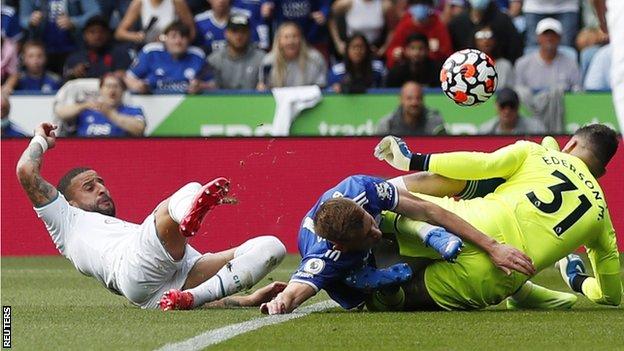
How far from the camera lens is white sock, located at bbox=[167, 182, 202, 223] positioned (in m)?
8.03

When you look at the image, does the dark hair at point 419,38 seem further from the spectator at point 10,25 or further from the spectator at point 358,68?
the spectator at point 10,25

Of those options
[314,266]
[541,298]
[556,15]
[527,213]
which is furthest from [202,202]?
[556,15]

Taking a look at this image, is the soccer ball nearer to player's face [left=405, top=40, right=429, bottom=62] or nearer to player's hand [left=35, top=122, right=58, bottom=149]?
player's hand [left=35, top=122, right=58, bottom=149]

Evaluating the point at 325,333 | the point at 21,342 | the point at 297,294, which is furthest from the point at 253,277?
the point at 21,342

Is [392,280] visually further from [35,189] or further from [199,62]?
[199,62]

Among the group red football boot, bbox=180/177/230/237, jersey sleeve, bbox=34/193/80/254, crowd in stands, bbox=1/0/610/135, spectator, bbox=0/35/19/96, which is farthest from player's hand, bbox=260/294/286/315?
spectator, bbox=0/35/19/96

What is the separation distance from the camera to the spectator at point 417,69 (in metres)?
16.5

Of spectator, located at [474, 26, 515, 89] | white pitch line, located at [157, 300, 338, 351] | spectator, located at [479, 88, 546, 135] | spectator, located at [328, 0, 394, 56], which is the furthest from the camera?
spectator, located at [328, 0, 394, 56]

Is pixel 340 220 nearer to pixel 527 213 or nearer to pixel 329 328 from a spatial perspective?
pixel 329 328

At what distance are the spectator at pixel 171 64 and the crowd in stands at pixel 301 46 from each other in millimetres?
12

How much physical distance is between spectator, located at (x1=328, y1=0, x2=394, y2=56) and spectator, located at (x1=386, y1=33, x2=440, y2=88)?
4.05ft

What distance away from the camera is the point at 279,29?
17094mm

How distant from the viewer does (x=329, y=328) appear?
7.66 m

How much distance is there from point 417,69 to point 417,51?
221mm
